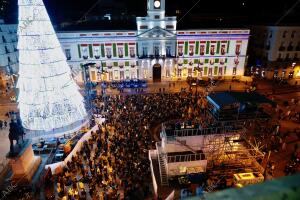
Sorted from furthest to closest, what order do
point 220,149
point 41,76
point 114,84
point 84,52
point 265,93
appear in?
point 84,52 → point 114,84 → point 265,93 → point 41,76 → point 220,149

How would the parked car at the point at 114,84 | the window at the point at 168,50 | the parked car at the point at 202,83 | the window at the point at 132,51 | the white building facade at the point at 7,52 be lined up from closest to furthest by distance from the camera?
the white building facade at the point at 7,52 < the parked car at the point at 114,84 < the parked car at the point at 202,83 < the window at the point at 132,51 < the window at the point at 168,50

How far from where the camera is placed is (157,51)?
47406 millimetres

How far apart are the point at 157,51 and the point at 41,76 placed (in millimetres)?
28296

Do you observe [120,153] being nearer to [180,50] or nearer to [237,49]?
[180,50]

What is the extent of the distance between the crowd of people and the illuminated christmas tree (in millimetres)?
4792

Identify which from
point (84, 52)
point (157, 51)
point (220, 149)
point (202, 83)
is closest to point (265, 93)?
point (202, 83)

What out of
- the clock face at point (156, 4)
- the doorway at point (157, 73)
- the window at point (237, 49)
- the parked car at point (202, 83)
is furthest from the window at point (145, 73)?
the window at point (237, 49)

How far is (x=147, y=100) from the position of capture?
3331 centimetres

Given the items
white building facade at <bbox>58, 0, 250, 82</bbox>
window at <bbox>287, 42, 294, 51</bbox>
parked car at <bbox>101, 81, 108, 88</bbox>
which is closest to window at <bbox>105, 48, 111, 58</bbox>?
white building facade at <bbox>58, 0, 250, 82</bbox>

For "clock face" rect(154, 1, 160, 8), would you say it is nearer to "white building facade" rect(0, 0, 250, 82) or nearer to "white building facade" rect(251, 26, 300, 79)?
"white building facade" rect(0, 0, 250, 82)

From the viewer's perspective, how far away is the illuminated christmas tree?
2205 centimetres

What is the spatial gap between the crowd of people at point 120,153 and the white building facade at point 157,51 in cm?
1618

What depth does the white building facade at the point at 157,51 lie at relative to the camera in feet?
149

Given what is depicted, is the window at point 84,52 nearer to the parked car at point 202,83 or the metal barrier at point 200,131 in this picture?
the parked car at point 202,83
